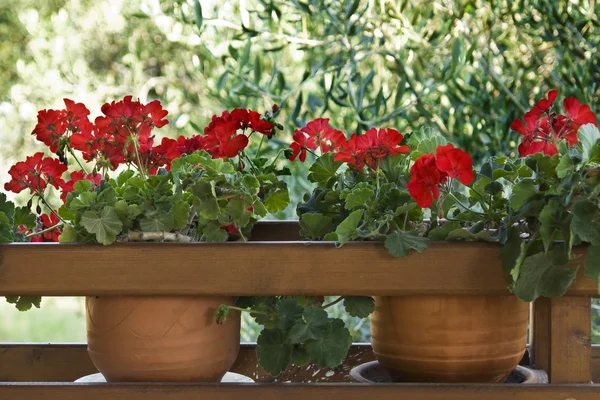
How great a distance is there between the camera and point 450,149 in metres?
0.80

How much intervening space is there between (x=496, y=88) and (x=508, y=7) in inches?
9.2

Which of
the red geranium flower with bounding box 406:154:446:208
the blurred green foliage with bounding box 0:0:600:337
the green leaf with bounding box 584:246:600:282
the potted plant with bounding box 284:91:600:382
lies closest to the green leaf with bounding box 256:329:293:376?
the potted plant with bounding box 284:91:600:382

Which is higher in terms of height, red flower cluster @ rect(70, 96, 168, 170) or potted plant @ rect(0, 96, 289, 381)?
red flower cluster @ rect(70, 96, 168, 170)

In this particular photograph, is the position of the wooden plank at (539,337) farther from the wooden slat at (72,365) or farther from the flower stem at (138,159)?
the flower stem at (138,159)

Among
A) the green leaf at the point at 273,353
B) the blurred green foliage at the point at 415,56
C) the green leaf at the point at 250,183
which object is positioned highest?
the blurred green foliage at the point at 415,56

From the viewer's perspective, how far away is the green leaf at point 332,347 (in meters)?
0.84

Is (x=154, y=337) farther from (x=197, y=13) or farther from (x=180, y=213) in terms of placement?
(x=197, y=13)

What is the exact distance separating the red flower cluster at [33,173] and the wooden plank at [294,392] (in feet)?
0.86

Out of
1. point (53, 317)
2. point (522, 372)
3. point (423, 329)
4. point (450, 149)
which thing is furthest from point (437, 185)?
point (53, 317)

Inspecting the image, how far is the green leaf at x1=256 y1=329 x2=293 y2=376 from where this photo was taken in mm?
858

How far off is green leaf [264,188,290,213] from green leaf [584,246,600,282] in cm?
38

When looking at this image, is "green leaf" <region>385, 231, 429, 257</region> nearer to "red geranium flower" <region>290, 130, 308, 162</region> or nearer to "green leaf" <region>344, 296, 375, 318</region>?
"green leaf" <region>344, 296, 375, 318</region>

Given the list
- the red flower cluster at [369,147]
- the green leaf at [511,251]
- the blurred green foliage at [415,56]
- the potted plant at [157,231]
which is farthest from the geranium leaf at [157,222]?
the blurred green foliage at [415,56]

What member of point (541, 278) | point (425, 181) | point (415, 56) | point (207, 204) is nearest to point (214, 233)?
point (207, 204)
